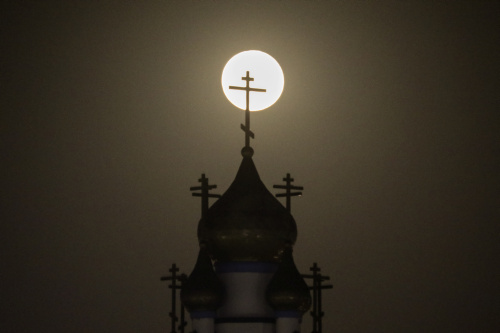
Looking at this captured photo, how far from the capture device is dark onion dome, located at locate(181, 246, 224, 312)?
105 feet

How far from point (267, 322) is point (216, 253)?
1923 millimetres

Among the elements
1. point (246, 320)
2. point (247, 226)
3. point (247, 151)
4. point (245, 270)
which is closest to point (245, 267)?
point (245, 270)

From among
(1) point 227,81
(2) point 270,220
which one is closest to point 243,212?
(2) point 270,220

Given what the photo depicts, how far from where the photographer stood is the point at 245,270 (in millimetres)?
32875

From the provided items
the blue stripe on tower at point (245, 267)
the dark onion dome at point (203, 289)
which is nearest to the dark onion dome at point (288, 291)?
the blue stripe on tower at point (245, 267)

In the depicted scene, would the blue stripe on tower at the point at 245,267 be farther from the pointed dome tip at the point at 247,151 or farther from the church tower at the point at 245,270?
the pointed dome tip at the point at 247,151

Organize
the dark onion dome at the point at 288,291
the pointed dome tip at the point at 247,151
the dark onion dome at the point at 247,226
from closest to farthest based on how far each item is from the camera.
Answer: the dark onion dome at the point at 288,291, the dark onion dome at the point at 247,226, the pointed dome tip at the point at 247,151

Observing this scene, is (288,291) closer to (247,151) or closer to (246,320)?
(246,320)

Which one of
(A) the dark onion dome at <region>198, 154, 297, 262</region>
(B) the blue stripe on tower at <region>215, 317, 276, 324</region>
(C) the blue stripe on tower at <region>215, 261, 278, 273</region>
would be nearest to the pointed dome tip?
(A) the dark onion dome at <region>198, 154, 297, 262</region>

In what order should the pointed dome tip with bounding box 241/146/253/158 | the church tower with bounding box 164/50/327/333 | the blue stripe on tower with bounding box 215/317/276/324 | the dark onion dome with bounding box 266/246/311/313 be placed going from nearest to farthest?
the dark onion dome with bounding box 266/246/311/313
the church tower with bounding box 164/50/327/333
the blue stripe on tower with bounding box 215/317/276/324
the pointed dome tip with bounding box 241/146/253/158

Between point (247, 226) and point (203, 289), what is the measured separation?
172 centimetres

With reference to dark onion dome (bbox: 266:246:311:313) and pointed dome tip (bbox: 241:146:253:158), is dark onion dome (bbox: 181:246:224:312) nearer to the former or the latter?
dark onion dome (bbox: 266:246:311:313)

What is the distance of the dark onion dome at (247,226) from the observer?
32.8 m

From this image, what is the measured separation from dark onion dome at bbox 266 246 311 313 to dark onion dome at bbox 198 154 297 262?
671 mm
